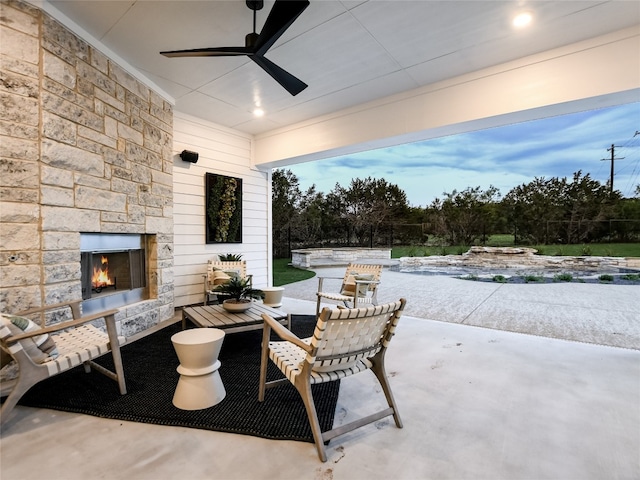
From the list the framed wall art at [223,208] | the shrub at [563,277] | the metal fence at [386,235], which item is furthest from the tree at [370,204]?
the framed wall art at [223,208]

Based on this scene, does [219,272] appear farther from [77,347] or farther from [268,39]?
[268,39]

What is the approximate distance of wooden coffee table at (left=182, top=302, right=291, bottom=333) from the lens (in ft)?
9.27

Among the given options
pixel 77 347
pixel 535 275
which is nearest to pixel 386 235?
pixel 535 275

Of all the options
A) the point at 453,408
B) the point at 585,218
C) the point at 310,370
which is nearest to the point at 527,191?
the point at 585,218

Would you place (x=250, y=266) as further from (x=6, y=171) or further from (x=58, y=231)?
(x=6, y=171)

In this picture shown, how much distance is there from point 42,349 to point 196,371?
95 centimetres

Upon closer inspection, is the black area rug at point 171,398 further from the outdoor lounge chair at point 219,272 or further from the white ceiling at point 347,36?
the white ceiling at point 347,36

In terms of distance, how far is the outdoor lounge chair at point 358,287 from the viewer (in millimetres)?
4133

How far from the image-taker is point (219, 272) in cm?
Answer: 470

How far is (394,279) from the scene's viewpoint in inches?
330

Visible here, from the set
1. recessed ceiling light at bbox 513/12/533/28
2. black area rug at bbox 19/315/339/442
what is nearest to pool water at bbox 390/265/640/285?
recessed ceiling light at bbox 513/12/533/28

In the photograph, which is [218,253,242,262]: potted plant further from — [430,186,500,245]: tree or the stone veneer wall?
[430,186,500,245]: tree

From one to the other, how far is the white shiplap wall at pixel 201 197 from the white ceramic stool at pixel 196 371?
2.90 meters

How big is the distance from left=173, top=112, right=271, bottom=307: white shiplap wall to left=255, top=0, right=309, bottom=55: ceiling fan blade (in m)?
2.97
